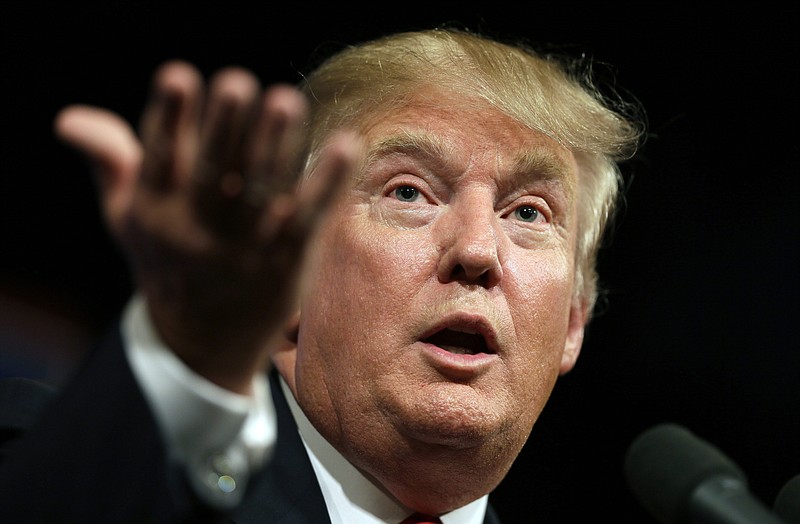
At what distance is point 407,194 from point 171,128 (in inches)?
32.7

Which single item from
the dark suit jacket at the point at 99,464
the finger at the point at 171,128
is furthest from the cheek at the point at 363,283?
the finger at the point at 171,128

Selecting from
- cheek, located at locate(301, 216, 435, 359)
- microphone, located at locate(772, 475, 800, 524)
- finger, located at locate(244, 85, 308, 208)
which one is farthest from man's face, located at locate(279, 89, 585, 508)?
finger, located at locate(244, 85, 308, 208)

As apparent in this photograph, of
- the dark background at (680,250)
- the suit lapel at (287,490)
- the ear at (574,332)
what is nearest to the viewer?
the suit lapel at (287,490)

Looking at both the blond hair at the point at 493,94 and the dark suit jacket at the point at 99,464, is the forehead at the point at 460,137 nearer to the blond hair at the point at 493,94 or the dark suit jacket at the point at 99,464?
the blond hair at the point at 493,94

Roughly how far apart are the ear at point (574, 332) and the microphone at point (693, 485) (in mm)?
568

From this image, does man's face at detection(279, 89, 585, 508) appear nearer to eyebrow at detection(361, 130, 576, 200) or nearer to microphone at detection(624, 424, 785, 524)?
eyebrow at detection(361, 130, 576, 200)

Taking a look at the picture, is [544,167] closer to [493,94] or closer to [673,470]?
Result: [493,94]

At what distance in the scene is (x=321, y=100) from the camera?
74.0 inches

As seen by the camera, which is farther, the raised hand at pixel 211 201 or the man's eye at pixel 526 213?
the man's eye at pixel 526 213

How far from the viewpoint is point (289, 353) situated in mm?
1694

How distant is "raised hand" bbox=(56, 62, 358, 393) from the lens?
34.0 inches

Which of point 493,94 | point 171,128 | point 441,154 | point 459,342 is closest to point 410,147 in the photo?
point 441,154

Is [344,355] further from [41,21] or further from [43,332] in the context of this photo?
[41,21]

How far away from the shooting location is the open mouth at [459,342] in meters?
1.56
